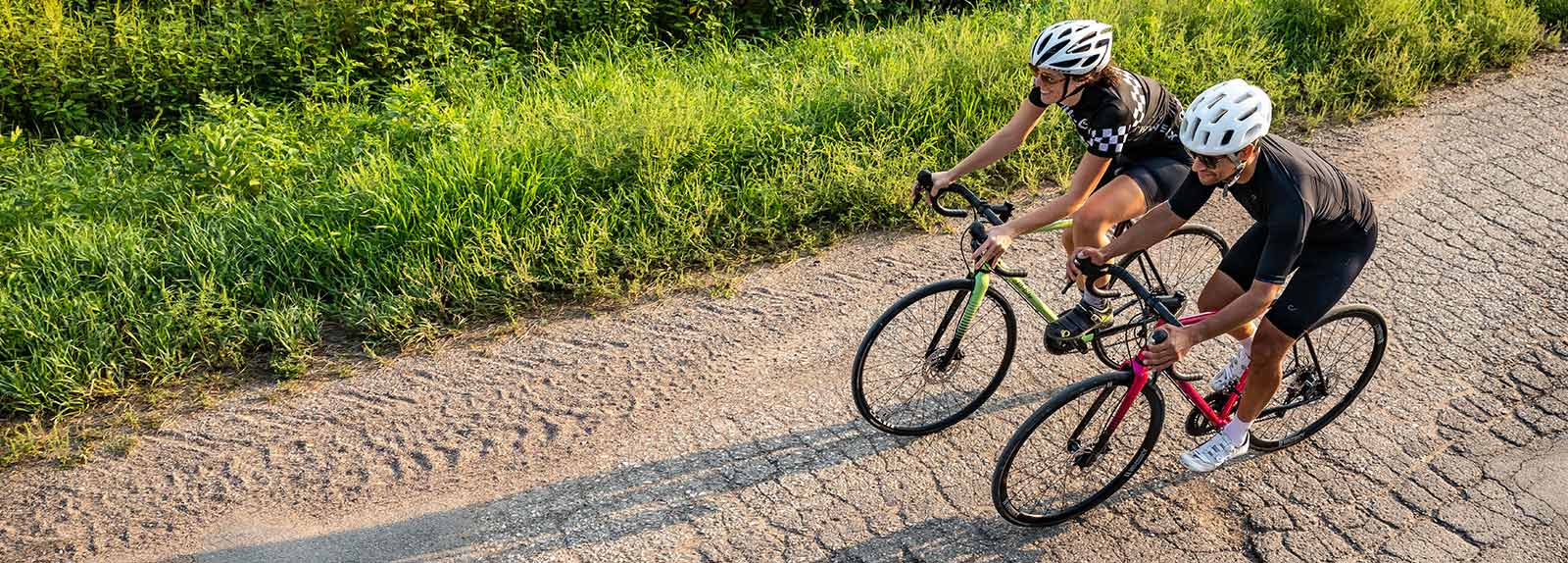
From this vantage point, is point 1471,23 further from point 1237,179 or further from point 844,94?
point 1237,179

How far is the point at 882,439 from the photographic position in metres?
5.48

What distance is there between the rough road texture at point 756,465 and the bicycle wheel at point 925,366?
0.13m

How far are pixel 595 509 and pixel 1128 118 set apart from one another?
9.79 feet

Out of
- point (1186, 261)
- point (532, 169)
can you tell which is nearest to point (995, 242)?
point (1186, 261)

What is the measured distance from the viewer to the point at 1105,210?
520 centimetres

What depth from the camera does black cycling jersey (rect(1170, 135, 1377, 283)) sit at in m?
4.29

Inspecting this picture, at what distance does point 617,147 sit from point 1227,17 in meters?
5.08

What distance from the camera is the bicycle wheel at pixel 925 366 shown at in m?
5.26

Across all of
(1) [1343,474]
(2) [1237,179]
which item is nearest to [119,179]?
(2) [1237,179]

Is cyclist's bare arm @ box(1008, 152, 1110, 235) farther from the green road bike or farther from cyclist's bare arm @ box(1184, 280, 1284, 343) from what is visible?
cyclist's bare arm @ box(1184, 280, 1284, 343)

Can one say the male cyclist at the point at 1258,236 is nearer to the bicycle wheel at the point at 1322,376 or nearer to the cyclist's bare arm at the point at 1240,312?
the cyclist's bare arm at the point at 1240,312

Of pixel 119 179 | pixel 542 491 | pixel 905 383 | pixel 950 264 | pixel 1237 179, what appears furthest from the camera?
pixel 119 179

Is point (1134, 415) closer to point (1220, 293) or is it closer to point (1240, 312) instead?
point (1220, 293)

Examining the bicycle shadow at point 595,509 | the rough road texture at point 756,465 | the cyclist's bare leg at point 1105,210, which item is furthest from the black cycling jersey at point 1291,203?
the bicycle shadow at point 595,509
